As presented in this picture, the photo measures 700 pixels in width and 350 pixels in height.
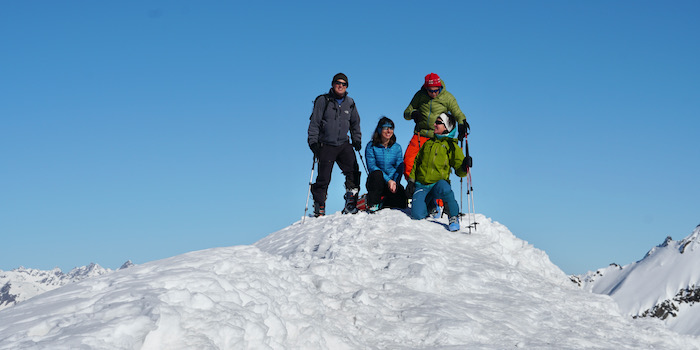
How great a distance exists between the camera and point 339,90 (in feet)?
38.4

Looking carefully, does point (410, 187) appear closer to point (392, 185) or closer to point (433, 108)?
point (392, 185)

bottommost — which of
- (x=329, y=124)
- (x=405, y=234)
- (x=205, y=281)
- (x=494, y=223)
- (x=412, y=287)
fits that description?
(x=205, y=281)

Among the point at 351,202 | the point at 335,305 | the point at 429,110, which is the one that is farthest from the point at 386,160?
the point at 335,305

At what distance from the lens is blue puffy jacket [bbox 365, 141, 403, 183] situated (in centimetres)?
1204

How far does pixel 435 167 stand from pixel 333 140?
7.32 feet

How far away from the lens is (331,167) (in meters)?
12.0

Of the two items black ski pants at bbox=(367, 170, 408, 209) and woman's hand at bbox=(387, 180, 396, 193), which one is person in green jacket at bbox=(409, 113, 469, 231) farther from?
black ski pants at bbox=(367, 170, 408, 209)

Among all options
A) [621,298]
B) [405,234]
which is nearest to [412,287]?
[405,234]

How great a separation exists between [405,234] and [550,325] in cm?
346

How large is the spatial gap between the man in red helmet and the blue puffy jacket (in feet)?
0.92

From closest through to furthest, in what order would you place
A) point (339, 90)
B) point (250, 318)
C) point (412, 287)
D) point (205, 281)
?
point (250, 318) → point (205, 281) → point (412, 287) → point (339, 90)

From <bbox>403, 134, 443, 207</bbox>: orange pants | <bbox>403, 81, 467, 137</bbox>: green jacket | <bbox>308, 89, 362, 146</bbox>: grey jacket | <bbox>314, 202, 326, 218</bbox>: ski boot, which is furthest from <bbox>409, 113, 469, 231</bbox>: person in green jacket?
<bbox>314, 202, 326, 218</bbox>: ski boot

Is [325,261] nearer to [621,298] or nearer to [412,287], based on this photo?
[412,287]

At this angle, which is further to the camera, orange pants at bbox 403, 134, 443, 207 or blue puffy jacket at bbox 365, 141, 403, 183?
blue puffy jacket at bbox 365, 141, 403, 183
